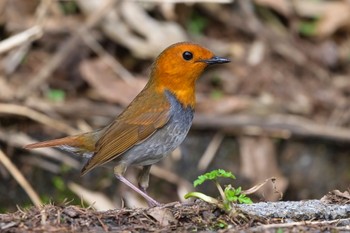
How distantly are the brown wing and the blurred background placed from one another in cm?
112

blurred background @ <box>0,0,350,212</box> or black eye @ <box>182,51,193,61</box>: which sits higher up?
blurred background @ <box>0,0,350,212</box>

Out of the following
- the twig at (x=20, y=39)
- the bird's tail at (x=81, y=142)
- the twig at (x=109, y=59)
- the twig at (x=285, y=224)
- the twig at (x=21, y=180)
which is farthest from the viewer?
the twig at (x=109, y=59)

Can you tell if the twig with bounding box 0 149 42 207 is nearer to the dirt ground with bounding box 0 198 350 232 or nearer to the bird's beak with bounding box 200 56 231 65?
the bird's beak with bounding box 200 56 231 65

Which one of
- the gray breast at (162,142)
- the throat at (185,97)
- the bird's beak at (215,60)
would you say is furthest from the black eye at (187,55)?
the gray breast at (162,142)

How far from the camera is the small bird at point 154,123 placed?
5.37 meters

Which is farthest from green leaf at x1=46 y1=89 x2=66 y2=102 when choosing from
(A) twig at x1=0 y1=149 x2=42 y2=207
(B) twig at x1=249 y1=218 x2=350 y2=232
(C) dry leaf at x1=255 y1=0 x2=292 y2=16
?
(B) twig at x1=249 y1=218 x2=350 y2=232

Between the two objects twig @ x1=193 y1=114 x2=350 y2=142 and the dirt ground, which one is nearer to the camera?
the dirt ground

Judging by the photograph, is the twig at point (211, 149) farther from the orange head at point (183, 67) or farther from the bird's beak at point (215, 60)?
the bird's beak at point (215, 60)

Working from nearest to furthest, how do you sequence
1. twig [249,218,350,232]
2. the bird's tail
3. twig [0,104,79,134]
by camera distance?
twig [249,218,350,232]
the bird's tail
twig [0,104,79,134]

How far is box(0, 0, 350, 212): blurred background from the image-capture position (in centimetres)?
711

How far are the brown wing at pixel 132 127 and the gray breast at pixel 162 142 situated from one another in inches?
1.5

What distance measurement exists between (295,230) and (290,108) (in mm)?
4142

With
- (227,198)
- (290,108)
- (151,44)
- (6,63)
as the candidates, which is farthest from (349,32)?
(227,198)

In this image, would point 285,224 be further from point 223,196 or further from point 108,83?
point 108,83
